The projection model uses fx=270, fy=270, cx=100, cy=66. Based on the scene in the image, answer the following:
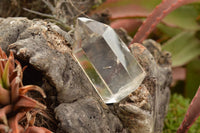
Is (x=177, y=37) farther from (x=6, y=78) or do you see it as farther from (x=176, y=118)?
(x=6, y=78)

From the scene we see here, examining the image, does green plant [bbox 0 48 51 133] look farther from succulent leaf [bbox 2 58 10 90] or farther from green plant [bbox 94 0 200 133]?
green plant [bbox 94 0 200 133]

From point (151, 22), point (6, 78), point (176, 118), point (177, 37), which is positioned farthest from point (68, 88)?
point (177, 37)

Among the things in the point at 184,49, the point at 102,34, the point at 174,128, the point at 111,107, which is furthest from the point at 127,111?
the point at 184,49

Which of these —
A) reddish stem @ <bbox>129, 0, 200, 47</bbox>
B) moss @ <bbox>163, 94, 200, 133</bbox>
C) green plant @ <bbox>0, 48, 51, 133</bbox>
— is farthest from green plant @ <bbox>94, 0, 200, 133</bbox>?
green plant @ <bbox>0, 48, 51, 133</bbox>

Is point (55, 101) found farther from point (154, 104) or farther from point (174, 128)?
point (174, 128)

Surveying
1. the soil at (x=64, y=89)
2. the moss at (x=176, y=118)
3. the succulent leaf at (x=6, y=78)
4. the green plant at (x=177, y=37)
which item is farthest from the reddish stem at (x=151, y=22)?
the succulent leaf at (x=6, y=78)

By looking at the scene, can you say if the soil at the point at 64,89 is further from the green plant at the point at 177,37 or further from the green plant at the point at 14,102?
the green plant at the point at 177,37
